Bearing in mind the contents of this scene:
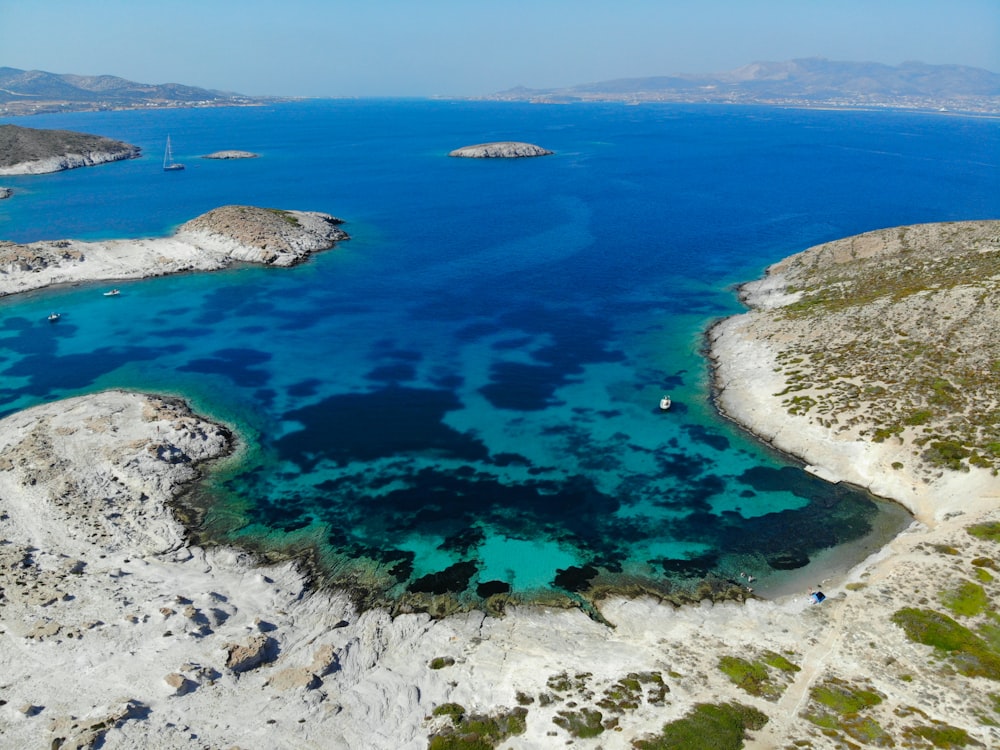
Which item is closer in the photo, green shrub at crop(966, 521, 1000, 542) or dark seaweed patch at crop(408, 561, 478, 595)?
dark seaweed patch at crop(408, 561, 478, 595)

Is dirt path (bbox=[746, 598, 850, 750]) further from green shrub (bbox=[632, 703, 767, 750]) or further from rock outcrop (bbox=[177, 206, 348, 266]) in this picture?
rock outcrop (bbox=[177, 206, 348, 266])

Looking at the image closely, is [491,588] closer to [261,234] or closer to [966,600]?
[966,600]

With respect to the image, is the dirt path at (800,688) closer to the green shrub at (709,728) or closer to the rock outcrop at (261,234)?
the green shrub at (709,728)

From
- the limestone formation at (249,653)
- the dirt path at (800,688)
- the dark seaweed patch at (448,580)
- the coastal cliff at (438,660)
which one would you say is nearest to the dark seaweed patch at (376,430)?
the dark seaweed patch at (448,580)

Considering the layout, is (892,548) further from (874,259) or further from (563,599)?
(874,259)

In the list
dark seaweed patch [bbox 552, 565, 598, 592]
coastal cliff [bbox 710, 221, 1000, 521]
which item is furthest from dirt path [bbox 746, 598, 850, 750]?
coastal cliff [bbox 710, 221, 1000, 521]
